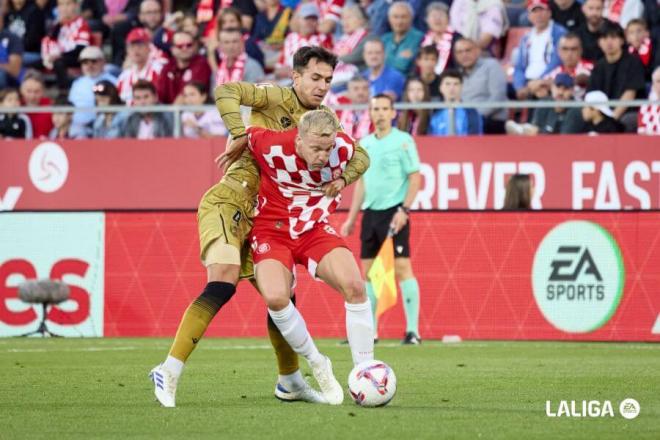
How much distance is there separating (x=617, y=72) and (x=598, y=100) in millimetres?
779

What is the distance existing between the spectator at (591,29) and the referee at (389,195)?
4039 mm

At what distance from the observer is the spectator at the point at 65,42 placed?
2144 cm

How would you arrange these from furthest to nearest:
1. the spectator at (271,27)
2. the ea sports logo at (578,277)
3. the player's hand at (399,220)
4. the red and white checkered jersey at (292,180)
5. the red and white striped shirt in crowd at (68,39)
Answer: the red and white striped shirt in crowd at (68,39), the spectator at (271,27), the ea sports logo at (578,277), the player's hand at (399,220), the red and white checkered jersey at (292,180)

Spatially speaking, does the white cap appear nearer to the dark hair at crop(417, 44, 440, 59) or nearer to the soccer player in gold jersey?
the dark hair at crop(417, 44, 440, 59)

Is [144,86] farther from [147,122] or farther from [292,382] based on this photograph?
[292,382]

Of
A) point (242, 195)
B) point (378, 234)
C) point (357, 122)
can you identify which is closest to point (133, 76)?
point (357, 122)

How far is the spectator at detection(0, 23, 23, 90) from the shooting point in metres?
21.6

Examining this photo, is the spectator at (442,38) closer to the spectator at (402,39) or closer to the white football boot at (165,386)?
the spectator at (402,39)

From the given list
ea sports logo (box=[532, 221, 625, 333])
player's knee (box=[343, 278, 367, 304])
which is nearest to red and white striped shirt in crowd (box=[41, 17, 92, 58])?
ea sports logo (box=[532, 221, 625, 333])

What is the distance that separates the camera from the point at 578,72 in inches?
699

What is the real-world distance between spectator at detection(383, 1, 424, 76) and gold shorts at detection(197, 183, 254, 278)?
10.0 metres

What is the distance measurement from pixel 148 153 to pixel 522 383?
9.62 meters

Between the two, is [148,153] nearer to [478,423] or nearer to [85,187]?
[85,187]

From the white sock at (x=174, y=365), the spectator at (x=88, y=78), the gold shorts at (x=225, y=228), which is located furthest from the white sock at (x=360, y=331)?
the spectator at (x=88, y=78)
